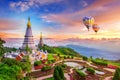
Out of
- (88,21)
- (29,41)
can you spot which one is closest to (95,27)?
(88,21)

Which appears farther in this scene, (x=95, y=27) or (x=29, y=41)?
(x=29, y=41)

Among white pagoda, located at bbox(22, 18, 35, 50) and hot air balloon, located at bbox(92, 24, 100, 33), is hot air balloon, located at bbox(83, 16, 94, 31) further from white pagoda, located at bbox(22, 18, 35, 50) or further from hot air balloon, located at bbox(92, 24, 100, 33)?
white pagoda, located at bbox(22, 18, 35, 50)

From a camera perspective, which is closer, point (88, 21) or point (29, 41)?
point (88, 21)

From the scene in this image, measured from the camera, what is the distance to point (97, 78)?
1010 inches

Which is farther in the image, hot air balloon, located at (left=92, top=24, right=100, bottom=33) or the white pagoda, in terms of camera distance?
the white pagoda

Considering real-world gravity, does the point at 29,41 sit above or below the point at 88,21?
below

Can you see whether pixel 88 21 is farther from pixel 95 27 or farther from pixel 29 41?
pixel 29 41

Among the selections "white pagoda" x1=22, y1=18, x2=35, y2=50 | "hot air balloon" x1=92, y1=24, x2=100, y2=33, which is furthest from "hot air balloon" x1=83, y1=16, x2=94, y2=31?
"white pagoda" x1=22, y1=18, x2=35, y2=50

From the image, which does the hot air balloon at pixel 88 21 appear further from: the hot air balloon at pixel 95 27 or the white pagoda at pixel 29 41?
the white pagoda at pixel 29 41

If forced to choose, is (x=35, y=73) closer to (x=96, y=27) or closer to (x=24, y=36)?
(x=96, y=27)

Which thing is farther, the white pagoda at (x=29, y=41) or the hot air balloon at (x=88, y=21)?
the white pagoda at (x=29, y=41)

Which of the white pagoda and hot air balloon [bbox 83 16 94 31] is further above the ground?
hot air balloon [bbox 83 16 94 31]

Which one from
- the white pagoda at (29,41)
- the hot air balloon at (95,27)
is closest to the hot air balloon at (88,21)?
the hot air balloon at (95,27)

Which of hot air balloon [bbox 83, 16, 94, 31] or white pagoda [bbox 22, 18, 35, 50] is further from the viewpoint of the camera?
white pagoda [bbox 22, 18, 35, 50]
